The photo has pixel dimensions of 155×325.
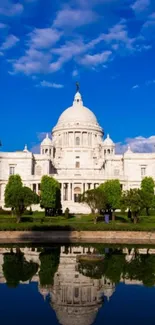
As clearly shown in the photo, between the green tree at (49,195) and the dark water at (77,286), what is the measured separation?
31.4 m

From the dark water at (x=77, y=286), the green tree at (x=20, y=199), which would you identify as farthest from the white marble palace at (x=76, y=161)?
the dark water at (x=77, y=286)

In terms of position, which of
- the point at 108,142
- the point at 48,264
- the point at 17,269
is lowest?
the point at 17,269

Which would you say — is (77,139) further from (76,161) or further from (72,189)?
(72,189)

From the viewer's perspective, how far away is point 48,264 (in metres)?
31.8

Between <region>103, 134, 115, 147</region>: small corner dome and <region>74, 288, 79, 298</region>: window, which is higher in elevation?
<region>103, 134, 115, 147</region>: small corner dome

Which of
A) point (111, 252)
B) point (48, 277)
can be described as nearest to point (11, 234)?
point (111, 252)

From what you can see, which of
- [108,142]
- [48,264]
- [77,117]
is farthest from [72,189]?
[48,264]

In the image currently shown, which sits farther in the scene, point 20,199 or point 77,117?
point 77,117

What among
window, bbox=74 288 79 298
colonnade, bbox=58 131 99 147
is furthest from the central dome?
window, bbox=74 288 79 298

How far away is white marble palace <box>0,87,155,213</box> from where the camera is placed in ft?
277

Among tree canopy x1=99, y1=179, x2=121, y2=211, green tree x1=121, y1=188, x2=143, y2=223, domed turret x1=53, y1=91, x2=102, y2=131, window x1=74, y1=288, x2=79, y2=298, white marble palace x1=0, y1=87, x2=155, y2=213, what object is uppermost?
domed turret x1=53, y1=91, x2=102, y2=131

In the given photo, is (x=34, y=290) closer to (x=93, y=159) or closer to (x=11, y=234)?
(x=11, y=234)

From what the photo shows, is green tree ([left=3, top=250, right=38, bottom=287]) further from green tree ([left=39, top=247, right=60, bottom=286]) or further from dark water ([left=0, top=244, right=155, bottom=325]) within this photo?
green tree ([left=39, top=247, right=60, bottom=286])

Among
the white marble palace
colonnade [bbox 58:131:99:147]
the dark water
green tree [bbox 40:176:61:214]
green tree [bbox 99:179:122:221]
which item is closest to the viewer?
the dark water
